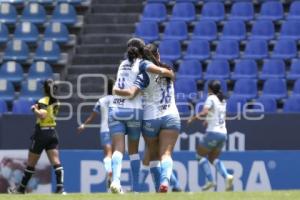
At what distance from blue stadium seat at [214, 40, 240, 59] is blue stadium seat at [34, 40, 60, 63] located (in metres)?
3.34

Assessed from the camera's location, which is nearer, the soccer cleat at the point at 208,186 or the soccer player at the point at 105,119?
the soccer cleat at the point at 208,186

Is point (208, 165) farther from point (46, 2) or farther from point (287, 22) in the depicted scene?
point (46, 2)

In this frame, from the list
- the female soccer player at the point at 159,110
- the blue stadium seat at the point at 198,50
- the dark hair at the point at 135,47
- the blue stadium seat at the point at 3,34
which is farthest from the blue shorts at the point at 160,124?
the blue stadium seat at the point at 3,34

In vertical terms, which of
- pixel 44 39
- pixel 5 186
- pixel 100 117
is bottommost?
pixel 5 186

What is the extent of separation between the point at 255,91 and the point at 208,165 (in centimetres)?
360

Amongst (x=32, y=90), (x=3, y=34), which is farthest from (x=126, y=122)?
(x=3, y=34)

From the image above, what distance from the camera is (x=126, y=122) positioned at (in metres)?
11.6

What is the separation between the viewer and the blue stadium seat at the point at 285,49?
19156mm

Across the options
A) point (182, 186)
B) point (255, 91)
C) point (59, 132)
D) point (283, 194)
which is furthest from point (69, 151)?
point (283, 194)

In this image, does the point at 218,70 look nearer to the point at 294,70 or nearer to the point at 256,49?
the point at 256,49

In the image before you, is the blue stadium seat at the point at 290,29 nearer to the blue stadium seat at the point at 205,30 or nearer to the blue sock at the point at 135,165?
the blue stadium seat at the point at 205,30

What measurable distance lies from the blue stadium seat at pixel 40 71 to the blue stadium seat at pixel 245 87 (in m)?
3.86

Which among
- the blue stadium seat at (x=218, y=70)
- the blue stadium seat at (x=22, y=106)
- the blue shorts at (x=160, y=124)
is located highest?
the blue stadium seat at (x=218, y=70)

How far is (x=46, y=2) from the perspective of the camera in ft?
72.9
